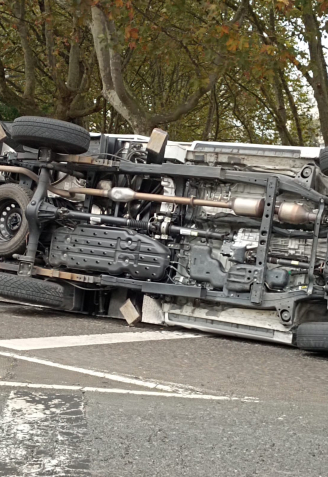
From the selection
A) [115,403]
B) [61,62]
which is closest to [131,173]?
[115,403]

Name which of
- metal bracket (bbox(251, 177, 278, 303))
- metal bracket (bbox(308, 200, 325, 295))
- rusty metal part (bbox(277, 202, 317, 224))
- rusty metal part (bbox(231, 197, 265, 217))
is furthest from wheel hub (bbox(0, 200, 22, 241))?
metal bracket (bbox(308, 200, 325, 295))

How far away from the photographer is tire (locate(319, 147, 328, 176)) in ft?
23.1

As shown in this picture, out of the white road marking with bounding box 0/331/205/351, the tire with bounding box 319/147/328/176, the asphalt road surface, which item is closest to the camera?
the asphalt road surface

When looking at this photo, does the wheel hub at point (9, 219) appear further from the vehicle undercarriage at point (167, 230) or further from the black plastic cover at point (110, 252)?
the black plastic cover at point (110, 252)

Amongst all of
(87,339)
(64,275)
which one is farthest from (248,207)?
(64,275)

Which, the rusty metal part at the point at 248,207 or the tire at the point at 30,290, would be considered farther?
the tire at the point at 30,290

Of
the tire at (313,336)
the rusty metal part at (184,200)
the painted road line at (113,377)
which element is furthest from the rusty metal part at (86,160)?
the painted road line at (113,377)

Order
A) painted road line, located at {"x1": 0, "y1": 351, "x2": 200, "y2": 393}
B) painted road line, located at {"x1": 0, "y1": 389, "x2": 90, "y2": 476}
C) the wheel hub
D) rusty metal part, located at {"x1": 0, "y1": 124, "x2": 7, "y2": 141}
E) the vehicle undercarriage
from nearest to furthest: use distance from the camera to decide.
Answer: painted road line, located at {"x1": 0, "y1": 389, "x2": 90, "y2": 476}
painted road line, located at {"x1": 0, "y1": 351, "x2": 200, "y2": 393}
the vehicle undercarriage
the wheel hub
rusty metal part, located at {"x1": 0, "y1": 124, "x2": 7, "y2": 141}

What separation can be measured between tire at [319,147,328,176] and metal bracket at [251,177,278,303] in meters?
0.41

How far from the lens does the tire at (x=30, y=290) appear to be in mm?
7824

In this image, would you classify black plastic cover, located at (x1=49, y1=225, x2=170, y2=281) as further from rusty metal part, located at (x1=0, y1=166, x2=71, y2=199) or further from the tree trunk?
the tree trunk

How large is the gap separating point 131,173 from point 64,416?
4.24 m

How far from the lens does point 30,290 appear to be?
7.82m

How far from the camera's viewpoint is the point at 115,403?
170 inches
